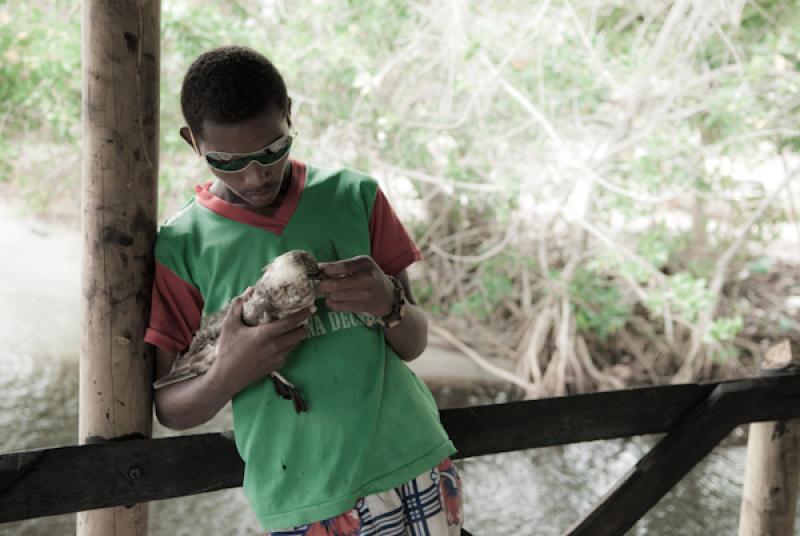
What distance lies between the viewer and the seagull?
1.25 meters

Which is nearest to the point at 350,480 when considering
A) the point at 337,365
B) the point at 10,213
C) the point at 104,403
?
the point at 337,365

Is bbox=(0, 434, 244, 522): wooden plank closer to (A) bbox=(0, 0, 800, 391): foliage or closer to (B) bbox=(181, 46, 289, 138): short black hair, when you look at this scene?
(B) bbox=(181, 46, 289, 138): short black hair

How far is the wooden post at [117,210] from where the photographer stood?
1491mm

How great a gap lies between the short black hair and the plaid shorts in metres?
0.70

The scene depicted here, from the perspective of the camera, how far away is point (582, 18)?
232 inches

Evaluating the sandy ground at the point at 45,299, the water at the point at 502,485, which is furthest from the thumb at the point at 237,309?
the sandy ground at the point at 45,299

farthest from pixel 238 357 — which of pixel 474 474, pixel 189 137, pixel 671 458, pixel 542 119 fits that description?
pixel 474 474

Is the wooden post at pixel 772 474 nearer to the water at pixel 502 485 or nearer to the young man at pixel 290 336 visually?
the young man at pixel 290 336

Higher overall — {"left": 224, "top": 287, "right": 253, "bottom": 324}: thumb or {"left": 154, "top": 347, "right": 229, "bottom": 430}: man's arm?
{"left": 224, "top": 287, "right": 253, "bottom": 324}: thumb

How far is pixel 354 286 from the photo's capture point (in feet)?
4.34

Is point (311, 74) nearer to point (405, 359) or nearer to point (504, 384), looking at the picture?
point (504, 384)

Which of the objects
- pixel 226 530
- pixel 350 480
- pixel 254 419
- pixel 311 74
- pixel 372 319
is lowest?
pixel 226 530

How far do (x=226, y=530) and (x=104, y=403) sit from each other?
11.4 feet

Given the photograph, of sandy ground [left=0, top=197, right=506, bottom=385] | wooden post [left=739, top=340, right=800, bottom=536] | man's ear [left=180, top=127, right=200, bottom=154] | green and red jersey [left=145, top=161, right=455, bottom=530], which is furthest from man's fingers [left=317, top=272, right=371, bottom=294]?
sandy ground [left=0, top=197, right=506, bottom=385]
